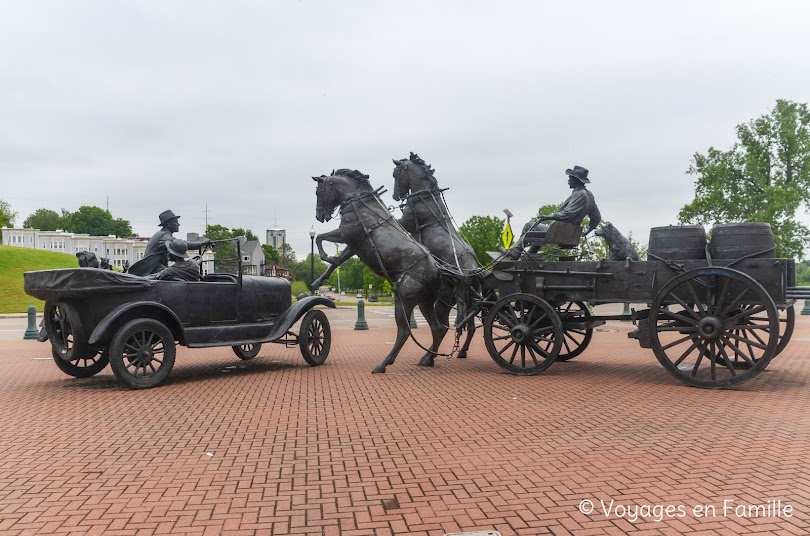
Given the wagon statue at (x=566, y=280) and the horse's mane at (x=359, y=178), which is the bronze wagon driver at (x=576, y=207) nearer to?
the wagon statue at (x=566, y=280)

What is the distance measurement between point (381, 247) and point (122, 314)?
419 centimetres

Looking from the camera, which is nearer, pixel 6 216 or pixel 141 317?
pixel 141 317

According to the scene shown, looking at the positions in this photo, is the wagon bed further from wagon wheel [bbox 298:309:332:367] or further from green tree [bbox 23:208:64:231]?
green tree [bbox 23:208:64:231]

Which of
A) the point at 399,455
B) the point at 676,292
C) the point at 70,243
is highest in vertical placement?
the point at 70,243

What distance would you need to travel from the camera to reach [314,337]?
10.8 meters

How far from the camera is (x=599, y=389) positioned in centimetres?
795

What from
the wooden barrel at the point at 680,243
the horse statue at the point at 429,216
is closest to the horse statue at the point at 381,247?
the horse statue at the point at 429,216

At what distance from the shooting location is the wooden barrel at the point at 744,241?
786 centimetres

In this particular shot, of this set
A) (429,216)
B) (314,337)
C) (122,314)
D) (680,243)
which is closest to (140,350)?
(122,314)

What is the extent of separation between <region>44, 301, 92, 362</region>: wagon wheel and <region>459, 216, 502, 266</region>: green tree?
105 ft

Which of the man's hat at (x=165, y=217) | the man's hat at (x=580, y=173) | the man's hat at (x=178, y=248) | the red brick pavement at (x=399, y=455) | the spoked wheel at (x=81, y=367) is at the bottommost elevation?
the red brick pavement at (x=399, y=455)

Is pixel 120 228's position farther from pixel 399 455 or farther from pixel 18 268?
pixel 399 455

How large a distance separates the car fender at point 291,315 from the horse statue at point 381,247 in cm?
46

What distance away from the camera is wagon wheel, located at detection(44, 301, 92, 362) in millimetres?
7922
